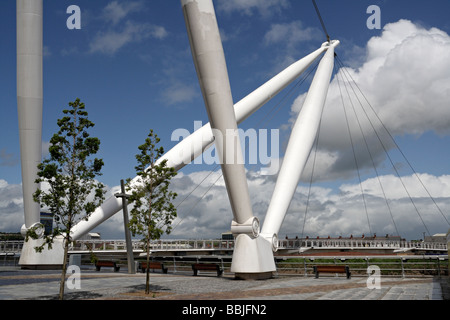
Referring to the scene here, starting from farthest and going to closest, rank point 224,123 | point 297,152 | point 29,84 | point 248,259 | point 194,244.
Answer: point 194,244
point 297,152
point 29,84
point 248,259
point 224,123

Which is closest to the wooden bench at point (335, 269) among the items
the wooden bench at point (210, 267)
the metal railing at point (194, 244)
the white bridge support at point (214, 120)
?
the white bridge support at point (214, 120)

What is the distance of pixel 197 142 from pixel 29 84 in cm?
995

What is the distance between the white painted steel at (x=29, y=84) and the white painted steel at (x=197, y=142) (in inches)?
156

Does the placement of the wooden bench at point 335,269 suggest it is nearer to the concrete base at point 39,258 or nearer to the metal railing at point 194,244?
the concrete base at point 39,258

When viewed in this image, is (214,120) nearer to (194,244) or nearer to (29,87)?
(29,87)

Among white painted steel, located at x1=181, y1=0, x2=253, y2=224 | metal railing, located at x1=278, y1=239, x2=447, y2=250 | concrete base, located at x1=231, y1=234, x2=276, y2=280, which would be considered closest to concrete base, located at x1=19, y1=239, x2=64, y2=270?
concrete base, located at x1=231, y1=234, x2=276, y2=280

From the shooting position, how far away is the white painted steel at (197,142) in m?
22.7

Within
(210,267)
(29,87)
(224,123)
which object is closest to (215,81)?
(224,123)

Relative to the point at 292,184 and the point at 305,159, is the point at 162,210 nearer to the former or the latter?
the point at 292,184

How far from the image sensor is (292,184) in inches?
891

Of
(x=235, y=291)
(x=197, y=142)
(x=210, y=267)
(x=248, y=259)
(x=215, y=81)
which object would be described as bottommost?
(x=235, y=291)

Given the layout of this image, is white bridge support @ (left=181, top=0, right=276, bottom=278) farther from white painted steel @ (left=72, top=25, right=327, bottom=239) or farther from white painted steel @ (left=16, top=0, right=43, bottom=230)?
white painted steel @ (left=16, top=0, right=43, bottom=230)

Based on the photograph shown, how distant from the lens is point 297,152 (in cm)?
2355
